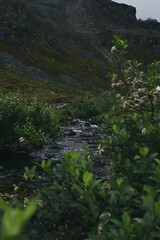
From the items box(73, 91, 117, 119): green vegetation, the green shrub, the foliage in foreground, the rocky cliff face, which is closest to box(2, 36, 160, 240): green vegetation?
the green shrub

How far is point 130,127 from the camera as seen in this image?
6.13 m

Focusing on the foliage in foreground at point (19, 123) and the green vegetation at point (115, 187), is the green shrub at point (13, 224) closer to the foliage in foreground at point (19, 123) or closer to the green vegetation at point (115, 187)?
the green vegetation at point (115, 187)

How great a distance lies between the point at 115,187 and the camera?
3.97 metres

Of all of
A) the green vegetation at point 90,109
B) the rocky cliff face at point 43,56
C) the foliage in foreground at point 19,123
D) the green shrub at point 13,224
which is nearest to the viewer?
the green shrub at point 13,224

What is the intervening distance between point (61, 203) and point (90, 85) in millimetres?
128872

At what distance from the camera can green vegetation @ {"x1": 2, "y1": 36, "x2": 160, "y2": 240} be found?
3420mm

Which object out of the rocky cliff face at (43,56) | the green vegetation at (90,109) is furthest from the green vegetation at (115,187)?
the rocky cliff face at (43,56)

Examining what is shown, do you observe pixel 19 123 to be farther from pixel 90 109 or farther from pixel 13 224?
pixel 90 109

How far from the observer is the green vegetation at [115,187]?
3.42 meters

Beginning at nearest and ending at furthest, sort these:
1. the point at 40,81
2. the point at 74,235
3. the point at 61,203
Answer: the point at 61,203 < the point at 74,235 < the point at 40,81

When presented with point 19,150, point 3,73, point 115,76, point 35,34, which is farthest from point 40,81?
point 115,76

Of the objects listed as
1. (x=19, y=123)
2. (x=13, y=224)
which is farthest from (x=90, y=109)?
(x=13, y=224)

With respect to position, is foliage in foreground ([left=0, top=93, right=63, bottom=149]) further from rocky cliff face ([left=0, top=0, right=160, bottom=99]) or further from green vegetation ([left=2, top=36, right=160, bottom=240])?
rocky cliff face ([left=0, top=0, right=160, bottom=99])

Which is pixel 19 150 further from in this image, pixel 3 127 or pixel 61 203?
pixel 61 203
